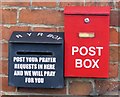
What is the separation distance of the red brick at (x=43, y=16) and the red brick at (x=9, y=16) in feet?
0.14

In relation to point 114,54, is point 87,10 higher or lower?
higher

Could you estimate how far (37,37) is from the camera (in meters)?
2.00

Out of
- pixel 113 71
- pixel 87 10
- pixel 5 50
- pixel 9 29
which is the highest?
pixel 87 10

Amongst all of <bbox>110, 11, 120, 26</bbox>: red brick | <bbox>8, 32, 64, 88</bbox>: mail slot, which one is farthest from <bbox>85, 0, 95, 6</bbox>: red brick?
<bbox>8, 32, 64, 88</bbox>: mail slot

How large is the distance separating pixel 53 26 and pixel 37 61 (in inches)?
8.8

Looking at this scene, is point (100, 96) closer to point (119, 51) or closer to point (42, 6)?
point (119, 51)

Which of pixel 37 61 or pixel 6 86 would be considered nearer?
pixel 37 61

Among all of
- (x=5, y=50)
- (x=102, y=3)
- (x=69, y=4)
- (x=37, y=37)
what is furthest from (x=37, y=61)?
(x=102, y=3)

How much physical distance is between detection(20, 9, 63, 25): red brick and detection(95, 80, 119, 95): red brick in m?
0.38

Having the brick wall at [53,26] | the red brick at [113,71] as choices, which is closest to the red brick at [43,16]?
the brick wall at [53,26]

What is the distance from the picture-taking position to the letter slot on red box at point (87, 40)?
1979 mm

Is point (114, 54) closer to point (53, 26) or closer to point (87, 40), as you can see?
point (87, 40)

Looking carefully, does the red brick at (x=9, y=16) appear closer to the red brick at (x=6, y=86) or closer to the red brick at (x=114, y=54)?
the red brick at (x=6, y=86)

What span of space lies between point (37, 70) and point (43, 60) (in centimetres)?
6
